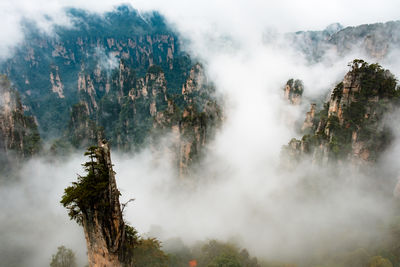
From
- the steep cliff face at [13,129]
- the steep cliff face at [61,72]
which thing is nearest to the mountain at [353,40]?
the steep cliff face at [61,72]

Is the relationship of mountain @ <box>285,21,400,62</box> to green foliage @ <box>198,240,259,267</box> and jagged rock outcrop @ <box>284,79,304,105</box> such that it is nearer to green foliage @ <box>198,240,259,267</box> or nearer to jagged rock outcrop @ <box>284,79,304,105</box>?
jagged rock outcrop @ <box>284,79,304,105</box>

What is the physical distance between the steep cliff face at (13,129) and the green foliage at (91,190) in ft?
234

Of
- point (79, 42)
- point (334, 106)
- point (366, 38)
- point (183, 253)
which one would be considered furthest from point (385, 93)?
point (79, 42)

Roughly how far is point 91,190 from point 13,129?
73140 millimetres

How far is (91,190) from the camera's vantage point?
17.9 metres

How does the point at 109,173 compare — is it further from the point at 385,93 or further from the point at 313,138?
the point at 385,93

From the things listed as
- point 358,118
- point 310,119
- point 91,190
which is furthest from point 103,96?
point 91,190

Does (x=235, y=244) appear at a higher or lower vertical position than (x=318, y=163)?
lower

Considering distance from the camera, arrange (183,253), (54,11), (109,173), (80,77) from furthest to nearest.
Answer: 1. (54,11)
2. (80,77)
3. (183,253)
4. (109,173)

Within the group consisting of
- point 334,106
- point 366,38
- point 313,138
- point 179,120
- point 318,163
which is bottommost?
point 318,163

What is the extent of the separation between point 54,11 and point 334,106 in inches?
8682

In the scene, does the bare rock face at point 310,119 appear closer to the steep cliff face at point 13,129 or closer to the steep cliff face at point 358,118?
the steep cliff face at point 358,118

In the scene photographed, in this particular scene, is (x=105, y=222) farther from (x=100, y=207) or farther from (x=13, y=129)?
(x=13, y=129)

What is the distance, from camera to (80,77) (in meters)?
159
